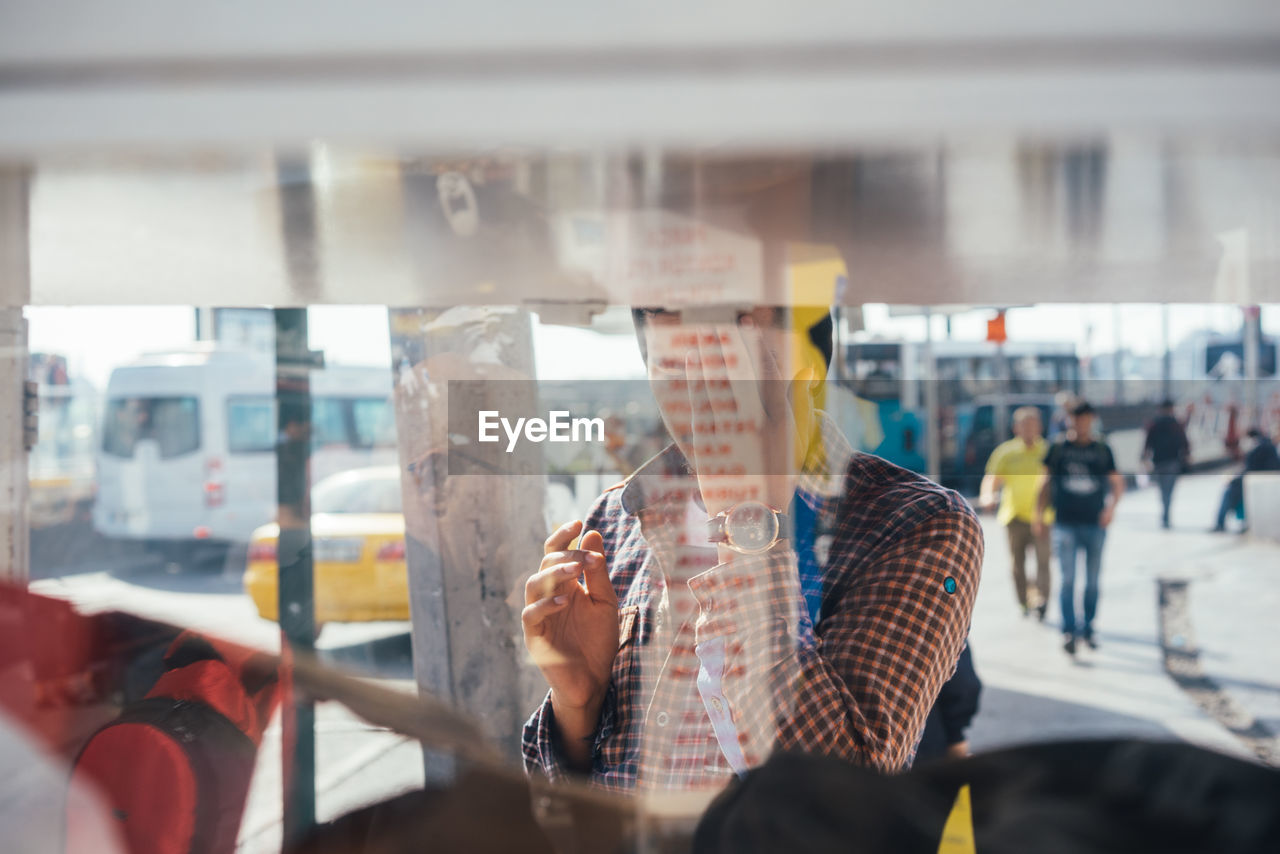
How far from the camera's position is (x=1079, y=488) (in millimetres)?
1720

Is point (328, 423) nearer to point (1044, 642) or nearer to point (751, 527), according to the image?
point (751, 527)

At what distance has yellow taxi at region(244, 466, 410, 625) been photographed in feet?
5.35

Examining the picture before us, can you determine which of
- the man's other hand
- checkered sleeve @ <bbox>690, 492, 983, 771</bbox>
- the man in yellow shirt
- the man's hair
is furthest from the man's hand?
→ the man's hair

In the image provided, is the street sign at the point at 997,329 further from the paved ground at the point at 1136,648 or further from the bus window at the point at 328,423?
the bus window at the point at 328,423

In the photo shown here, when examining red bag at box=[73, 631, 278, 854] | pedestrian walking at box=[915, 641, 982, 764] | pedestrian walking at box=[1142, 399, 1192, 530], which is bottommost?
pedestrian walking at box=[915, 641, 982, 764]

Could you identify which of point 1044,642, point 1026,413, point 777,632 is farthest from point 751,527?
point 1044,642

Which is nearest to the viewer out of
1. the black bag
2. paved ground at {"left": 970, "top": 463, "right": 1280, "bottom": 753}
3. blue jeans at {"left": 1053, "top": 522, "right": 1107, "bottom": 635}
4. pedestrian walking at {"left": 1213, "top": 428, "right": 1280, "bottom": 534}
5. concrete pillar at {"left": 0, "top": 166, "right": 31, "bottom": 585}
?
the black bag

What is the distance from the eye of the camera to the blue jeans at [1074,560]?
242 cm

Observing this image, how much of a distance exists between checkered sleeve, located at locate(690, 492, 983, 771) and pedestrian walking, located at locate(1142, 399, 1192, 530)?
1.55 feet

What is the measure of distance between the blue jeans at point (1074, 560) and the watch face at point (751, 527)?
1543 mm

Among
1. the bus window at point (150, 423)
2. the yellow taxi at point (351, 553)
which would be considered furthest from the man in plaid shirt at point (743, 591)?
the bus window at point (150, 423)

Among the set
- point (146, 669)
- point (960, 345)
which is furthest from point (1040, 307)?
point (146, 669)

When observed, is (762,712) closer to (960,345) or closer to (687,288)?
(687,288)

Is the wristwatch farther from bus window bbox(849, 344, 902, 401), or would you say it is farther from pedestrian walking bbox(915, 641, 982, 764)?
pedestrian walking bbox(915, 641, 982, 764)
